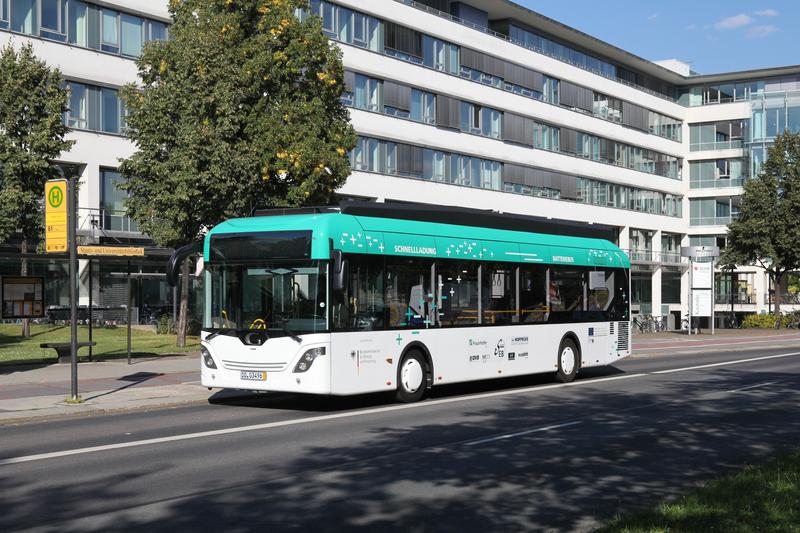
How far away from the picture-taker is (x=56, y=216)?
1638 cm

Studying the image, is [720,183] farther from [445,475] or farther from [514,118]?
[445,475]

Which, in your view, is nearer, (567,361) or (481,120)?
(567,361)

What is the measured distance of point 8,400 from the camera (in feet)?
53.5

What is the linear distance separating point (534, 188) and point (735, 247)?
14.9 metres

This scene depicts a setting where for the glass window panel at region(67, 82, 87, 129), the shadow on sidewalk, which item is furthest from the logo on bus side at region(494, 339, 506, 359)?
the glass window panel at region(67, 82, 87, 129)

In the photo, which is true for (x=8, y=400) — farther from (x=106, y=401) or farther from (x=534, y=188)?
(x=534, y=188)

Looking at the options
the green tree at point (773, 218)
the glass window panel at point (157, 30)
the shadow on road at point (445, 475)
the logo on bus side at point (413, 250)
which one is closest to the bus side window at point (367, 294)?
the logo on bus side at point (413, 250)

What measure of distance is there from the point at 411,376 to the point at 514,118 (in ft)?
142

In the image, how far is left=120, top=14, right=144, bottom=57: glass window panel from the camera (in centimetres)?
3872

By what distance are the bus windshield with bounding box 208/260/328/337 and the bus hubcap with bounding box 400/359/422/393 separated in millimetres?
2258

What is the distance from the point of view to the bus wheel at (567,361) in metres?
21.0

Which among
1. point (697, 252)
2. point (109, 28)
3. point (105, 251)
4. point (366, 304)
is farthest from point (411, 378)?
point (697, 252)

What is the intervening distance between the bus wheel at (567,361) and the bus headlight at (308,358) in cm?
768

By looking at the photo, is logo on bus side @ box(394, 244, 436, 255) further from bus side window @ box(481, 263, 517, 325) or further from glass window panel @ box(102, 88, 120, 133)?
glass window panel @ box(102, 88, 120, 133)
